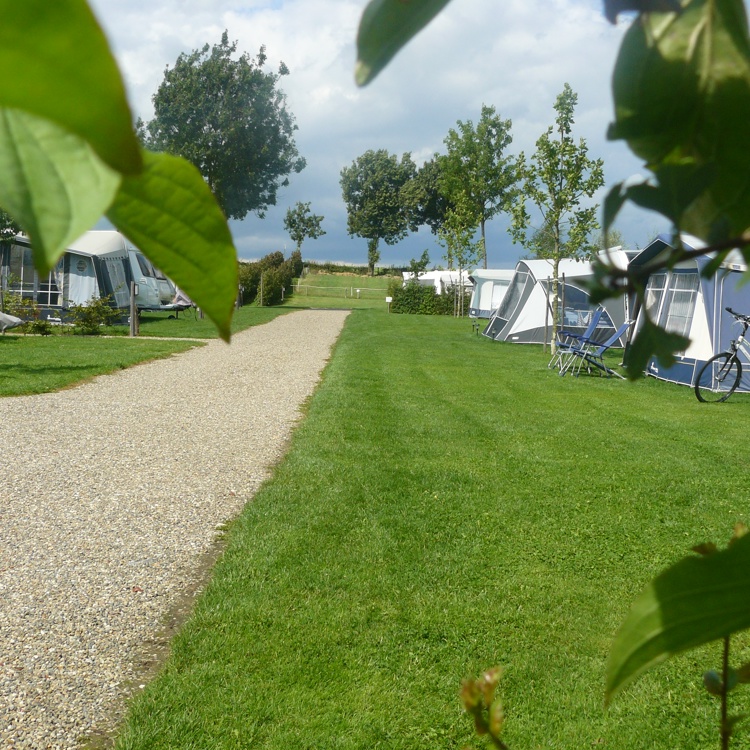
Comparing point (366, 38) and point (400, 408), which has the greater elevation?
point (366, 38)

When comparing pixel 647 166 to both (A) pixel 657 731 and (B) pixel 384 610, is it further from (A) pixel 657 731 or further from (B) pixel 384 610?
(B) pixel 384 610

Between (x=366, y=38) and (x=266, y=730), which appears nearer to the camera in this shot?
(x=366, y=38)

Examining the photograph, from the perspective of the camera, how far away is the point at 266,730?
92.5 inches

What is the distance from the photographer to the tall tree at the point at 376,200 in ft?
160

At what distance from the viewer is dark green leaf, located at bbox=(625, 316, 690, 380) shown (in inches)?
9.5

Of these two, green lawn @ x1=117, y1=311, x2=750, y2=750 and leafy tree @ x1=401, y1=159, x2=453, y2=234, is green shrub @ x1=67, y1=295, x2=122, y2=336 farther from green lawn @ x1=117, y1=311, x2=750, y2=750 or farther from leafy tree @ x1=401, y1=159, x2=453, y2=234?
leafy tree @ x1=401, y1=159, x2=453, y2=234

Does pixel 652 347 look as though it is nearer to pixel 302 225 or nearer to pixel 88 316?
pixel 88 316

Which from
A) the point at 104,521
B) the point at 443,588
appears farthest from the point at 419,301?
the point at 443,588

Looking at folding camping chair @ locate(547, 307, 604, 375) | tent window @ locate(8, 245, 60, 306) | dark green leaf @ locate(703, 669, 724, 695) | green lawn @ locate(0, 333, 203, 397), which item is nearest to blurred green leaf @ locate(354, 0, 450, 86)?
dark green leaf @ locate(703, 669, 724, 695)

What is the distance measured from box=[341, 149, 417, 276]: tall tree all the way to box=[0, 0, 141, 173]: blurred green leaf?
162ft

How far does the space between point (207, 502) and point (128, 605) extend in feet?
4.57

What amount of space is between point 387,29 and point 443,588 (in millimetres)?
3295

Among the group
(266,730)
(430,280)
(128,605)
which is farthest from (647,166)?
(430,280)

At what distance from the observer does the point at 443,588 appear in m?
3.31
